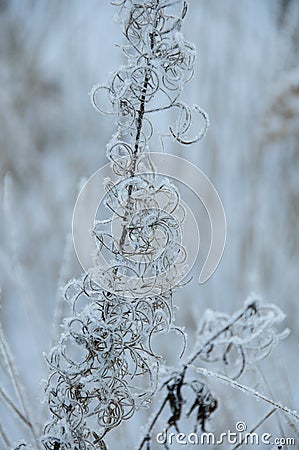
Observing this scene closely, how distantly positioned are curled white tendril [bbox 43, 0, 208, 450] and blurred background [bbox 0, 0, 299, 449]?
0.65 meters

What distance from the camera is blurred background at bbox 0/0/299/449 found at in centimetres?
115

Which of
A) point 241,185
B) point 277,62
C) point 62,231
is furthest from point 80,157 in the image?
point 277,62

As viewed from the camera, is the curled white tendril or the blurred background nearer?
the curled white tendril

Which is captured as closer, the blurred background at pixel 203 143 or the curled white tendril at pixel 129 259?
the curled white tendril at pixel 129 259

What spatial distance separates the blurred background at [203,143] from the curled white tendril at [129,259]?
2.12ft

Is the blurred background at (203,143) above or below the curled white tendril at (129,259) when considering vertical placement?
above

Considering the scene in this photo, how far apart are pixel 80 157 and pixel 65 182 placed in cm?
13

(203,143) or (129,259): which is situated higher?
(203,143)

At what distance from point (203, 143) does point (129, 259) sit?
45.5 inches

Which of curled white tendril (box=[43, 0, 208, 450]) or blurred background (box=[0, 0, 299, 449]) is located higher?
blurred background (box=[0, 0, 299, 449])

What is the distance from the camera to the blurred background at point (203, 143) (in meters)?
1.15

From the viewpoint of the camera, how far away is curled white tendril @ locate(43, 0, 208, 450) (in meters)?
0.33

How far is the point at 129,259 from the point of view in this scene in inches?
13.6

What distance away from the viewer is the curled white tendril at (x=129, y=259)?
335 mm
